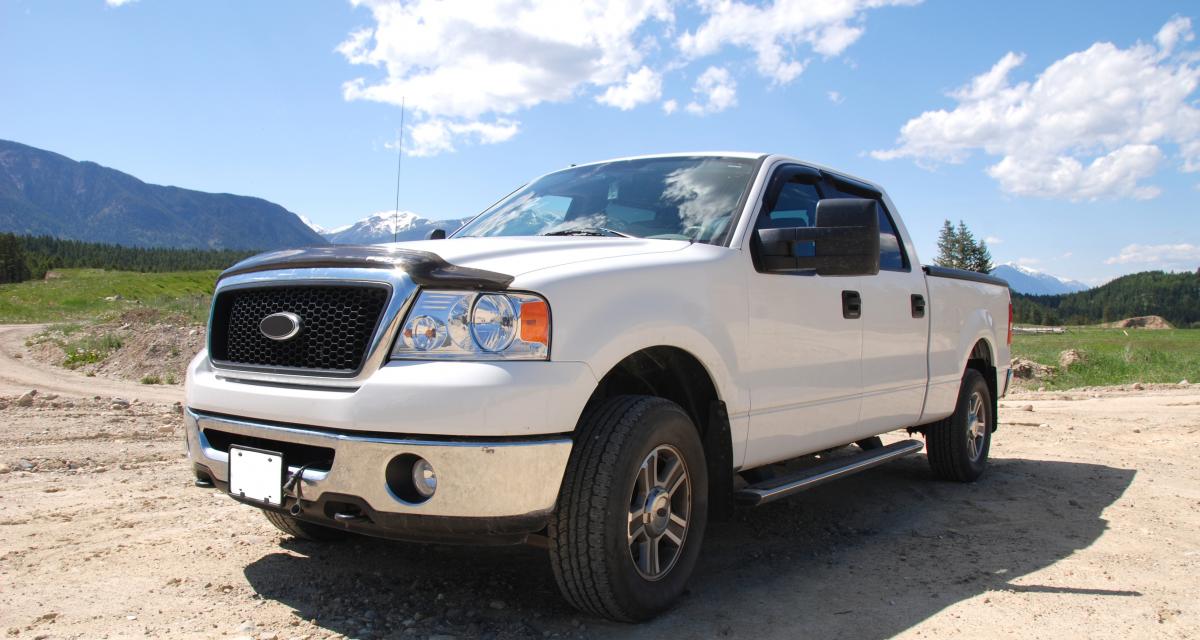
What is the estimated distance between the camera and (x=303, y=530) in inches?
150

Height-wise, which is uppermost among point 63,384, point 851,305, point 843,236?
point 843,236

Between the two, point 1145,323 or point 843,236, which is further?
point 1145,323

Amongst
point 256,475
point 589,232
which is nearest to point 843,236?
point 589,232

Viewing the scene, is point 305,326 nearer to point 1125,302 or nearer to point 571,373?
point 571,373

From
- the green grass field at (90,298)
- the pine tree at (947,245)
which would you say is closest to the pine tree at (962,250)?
the pine tree at (947,245)

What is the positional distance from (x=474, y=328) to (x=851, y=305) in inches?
87.9

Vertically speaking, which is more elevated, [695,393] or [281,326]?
[281,326]

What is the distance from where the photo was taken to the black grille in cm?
270

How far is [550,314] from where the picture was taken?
2.63m

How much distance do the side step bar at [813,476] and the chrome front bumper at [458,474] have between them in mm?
1073

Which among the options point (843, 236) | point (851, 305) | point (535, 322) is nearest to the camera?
point (535, 322)

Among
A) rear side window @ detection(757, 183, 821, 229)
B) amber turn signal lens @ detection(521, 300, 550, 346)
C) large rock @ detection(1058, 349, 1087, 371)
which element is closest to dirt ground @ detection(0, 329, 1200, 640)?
amber turn signal lens @ detection(521, 300, 550, 346)

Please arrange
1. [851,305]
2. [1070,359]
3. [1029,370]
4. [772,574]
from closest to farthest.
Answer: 1. [772,574]
2. [851,305]
3. [1029,370]
4. [1070,359]

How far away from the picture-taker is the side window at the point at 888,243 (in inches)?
184
